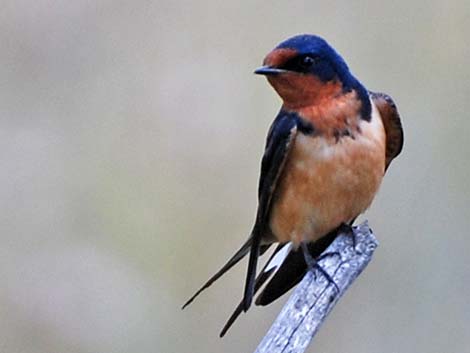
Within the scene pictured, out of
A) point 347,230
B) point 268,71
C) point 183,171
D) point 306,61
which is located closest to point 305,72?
point 306,61

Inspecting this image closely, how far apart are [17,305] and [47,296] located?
0.13m

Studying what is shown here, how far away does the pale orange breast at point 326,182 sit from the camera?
3.73 m

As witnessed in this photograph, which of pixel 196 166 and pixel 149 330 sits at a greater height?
pixel 196 166

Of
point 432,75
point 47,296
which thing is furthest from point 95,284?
point 432,75

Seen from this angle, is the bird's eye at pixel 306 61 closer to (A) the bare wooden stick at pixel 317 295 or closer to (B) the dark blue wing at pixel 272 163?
(B) the dark blue wing at pixel 272 163

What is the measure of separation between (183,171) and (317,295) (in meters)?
2.22

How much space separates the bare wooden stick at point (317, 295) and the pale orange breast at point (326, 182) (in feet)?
0.45

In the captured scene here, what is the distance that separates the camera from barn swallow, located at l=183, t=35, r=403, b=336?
12.2ft

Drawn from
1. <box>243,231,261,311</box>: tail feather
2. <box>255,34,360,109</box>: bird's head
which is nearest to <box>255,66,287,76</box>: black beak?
<box>255,34,360,109</box>: bird's head

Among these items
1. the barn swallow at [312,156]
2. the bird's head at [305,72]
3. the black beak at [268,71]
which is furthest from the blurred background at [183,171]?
the black beak at [268,71]

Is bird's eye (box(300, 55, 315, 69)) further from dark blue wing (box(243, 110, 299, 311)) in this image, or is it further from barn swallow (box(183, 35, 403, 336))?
dark blue wing (box(243, 110, 299, 311))

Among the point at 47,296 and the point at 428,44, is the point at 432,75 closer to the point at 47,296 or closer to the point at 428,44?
the point at 428,44

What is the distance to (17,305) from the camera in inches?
206

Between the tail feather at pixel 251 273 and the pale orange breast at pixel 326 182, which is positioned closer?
the tail feather at pixel 251 273
